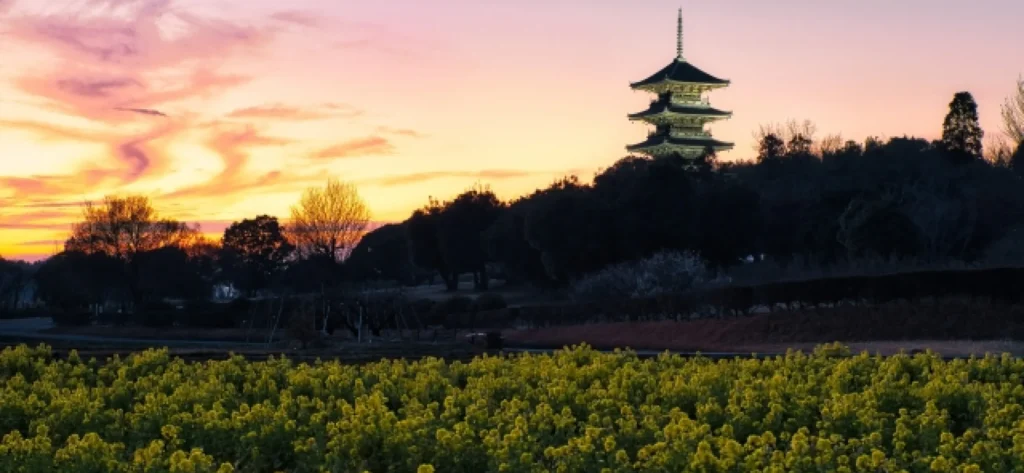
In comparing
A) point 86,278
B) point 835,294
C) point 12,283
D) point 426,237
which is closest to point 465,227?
point 426,237

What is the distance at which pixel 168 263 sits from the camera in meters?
81.1

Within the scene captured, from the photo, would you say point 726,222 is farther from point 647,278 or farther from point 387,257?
point 387,257

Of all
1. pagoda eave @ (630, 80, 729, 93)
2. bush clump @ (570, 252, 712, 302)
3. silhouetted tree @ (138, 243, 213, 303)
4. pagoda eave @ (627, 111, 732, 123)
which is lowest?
bush clump @ (570, 252, 712, 302)

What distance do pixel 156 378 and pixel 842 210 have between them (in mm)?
46214

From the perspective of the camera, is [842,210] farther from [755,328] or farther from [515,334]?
[755,328]

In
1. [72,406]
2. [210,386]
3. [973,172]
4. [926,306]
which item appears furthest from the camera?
[973,172]

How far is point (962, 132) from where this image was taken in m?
71.4

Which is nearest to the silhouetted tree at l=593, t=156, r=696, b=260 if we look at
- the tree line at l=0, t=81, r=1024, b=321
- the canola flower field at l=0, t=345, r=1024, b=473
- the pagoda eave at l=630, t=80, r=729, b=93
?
the tree line at l=0, t=81, r=1024, b=321

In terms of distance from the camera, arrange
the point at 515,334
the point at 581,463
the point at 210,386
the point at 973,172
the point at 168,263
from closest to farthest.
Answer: the point at 581,463
the point at 210,386
the point at 515,334
the point at 973,172
the point at 168,263

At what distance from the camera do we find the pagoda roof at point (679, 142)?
86.4 m

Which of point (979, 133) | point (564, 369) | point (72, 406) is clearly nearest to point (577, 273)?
point (979, 133)

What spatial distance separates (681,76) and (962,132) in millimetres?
22873

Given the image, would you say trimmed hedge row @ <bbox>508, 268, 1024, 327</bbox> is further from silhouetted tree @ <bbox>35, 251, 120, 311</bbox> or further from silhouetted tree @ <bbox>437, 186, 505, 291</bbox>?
silhouetted tree @ <bbox>35, 251, 120, 311</bbox>

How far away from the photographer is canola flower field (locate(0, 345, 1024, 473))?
9805 mm
